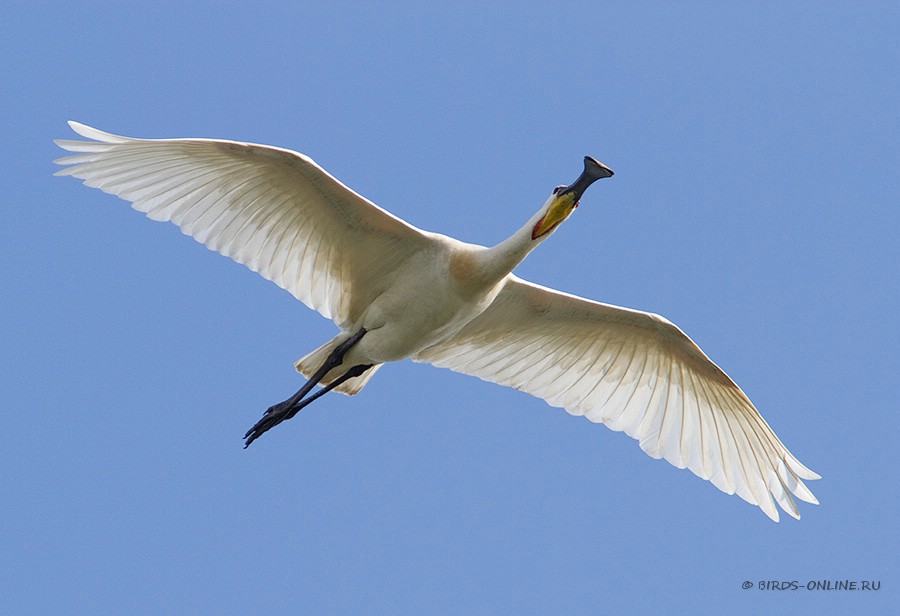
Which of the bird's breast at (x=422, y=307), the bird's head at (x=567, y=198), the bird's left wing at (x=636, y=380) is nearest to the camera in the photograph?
the bird's head at (x=567, y=198)

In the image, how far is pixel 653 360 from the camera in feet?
51.5

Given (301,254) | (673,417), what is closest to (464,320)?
(301,254)

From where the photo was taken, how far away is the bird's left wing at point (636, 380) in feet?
50.3

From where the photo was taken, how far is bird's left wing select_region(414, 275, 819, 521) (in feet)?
50.3

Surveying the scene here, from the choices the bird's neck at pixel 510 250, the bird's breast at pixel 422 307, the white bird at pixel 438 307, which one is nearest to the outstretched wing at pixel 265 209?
the white bird at pixel 438 307

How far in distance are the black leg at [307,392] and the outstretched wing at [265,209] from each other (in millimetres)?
394

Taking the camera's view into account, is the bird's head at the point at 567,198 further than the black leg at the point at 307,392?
No

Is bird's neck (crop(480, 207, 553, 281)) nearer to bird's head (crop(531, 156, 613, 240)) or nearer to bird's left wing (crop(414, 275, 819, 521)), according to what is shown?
bird's head (crop(531, 156, 613, 240))

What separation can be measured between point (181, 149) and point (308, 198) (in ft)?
4.21

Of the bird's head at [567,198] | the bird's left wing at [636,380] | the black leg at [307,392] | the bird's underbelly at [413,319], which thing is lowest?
the black leg at [307,392]

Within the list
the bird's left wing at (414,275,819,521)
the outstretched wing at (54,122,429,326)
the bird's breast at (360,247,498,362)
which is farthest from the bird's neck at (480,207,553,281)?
the bird's left wing at (414,275,819,521)

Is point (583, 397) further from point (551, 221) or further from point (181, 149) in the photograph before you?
point (181, 149)

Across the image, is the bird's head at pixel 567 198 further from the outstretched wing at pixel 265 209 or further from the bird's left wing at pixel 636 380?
the bird's left wing at pixel 636 380

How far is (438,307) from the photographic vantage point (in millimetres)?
14125
